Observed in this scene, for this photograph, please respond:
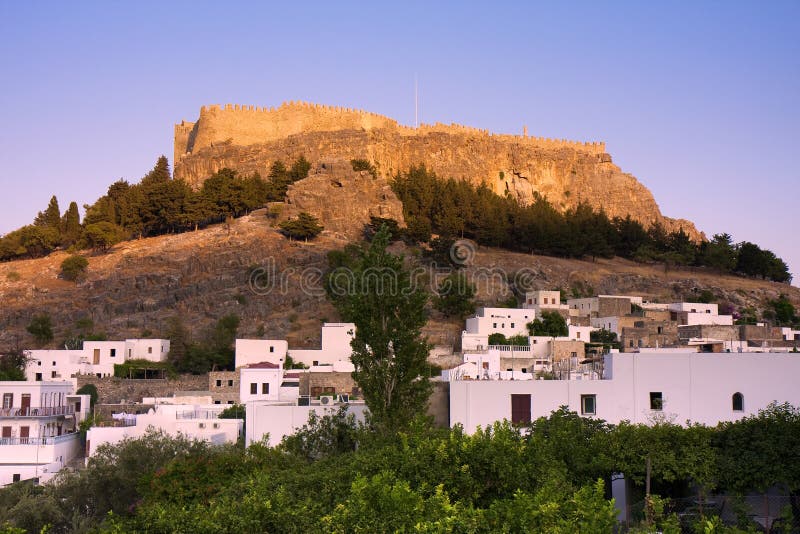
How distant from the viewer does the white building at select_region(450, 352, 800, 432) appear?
845 inches

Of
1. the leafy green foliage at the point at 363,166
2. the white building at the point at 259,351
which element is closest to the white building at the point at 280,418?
the white building at the point at 259,351

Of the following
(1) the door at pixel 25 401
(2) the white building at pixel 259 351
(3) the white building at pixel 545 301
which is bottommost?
(1) the door at pixel 25 401

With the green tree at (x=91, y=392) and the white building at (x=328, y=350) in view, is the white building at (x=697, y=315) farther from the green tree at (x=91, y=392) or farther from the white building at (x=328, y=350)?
the green tree at (x=91, y=392)

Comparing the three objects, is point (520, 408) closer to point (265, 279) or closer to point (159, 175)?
point (265, 279)

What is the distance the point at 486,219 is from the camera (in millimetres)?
62781

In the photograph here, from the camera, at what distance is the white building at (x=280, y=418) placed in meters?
23.5

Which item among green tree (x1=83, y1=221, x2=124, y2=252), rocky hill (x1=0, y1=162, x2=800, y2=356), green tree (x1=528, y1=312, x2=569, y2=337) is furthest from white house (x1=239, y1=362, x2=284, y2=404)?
green tree (x1=83, y1=221, x2=124, y2=252)

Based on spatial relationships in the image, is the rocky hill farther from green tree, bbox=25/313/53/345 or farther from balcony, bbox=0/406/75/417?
balcony, bbox=0/406/75/417

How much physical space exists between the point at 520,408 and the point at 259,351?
23773 mm

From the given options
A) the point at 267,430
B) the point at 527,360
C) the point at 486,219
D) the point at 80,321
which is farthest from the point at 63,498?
the point at 486,219

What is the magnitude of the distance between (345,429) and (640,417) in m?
6.78

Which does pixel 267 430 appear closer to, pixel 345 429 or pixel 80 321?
pixel 345 429

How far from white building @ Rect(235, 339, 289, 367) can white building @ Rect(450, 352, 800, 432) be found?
22836 millimetres

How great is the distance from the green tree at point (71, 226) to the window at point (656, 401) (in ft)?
162
